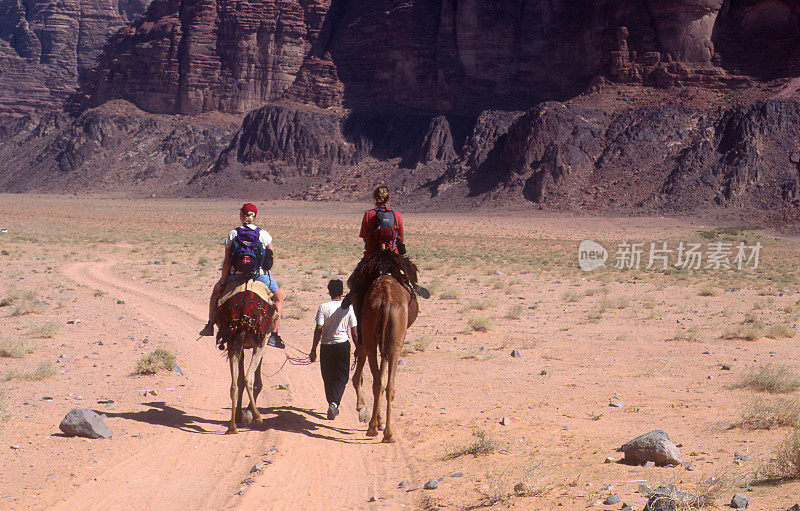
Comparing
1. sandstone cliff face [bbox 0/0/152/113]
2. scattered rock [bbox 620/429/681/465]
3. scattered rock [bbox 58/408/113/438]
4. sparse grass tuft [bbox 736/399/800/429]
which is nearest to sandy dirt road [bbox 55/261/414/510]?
scattered rock [bbox 58/408/113/438]

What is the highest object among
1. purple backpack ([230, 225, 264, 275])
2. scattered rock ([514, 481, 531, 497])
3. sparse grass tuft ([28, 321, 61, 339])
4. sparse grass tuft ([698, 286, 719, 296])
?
purple backpack ([230, 225, 264, 275])

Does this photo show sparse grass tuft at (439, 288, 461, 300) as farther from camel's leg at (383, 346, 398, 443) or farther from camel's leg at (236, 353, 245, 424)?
camel's leg at (383, 346, 398, 443)

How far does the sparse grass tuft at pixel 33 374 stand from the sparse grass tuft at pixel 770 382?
9.16 m

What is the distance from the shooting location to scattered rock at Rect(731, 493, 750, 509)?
5512 mm

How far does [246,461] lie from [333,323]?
7.62ft

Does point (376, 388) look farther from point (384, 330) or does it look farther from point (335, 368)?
point (335, 368)

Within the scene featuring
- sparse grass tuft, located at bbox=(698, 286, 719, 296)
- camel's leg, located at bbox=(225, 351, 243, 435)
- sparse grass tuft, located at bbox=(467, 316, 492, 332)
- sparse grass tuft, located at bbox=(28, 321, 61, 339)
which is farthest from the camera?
sparse grass tuft, located at bbox=(698, 286, 719, 296)

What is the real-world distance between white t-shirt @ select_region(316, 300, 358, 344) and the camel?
2.48 ft

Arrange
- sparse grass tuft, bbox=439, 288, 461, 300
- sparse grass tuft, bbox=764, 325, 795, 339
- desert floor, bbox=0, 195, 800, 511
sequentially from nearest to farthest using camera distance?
1. desert floor, bbox=0, 195, 800, 511
2. sparse grass tuft, bbox=764, 325, 795, 339
3. sparse grass tuft, bbox=439, 288, 461, 300

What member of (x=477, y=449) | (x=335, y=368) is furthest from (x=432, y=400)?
(x=477, y=449)

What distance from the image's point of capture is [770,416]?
822 cm

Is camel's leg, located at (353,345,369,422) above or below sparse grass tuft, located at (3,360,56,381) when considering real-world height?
above

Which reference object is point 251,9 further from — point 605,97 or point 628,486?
point 628,486

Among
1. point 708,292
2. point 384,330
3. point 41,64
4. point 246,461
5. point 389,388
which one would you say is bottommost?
point 246,461
